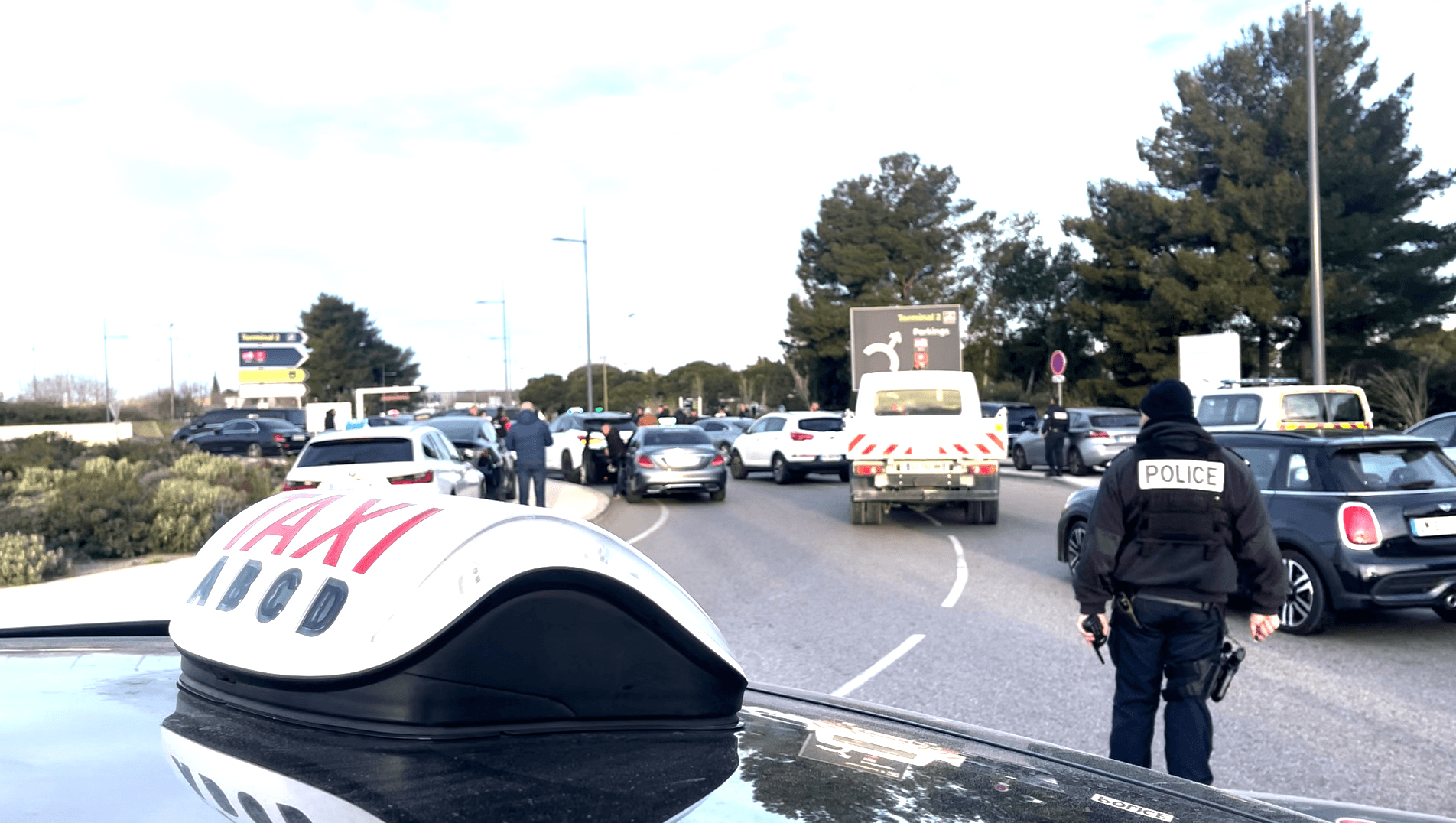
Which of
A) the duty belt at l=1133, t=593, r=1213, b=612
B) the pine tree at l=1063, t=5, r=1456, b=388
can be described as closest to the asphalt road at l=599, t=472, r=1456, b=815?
the duty belt at l=1133, t=593, r=1213, b=612

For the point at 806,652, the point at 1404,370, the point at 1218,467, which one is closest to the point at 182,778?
the point at 1218,467

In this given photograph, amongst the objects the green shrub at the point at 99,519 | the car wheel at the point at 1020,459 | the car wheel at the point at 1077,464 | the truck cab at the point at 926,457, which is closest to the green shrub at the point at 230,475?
the green shrub at the point at 99,519

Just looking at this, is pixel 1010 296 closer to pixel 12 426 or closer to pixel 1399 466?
pixel 12 426

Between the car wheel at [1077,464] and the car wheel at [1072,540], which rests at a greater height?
the car wheel at [1072,540]

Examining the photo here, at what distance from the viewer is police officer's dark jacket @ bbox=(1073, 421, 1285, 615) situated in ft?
14.3

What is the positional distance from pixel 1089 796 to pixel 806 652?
635 cm

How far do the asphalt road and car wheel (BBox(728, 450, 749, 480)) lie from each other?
1279cm

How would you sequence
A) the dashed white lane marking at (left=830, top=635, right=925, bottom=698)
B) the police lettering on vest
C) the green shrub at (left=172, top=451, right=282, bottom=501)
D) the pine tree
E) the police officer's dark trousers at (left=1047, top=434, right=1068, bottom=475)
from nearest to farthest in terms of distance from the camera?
the police lettering on vest, the dashed white lane marking at (left=830, top=635, right=925, bottom=698), the green shrub at (left=172, top=451, right=282, bottom=501), the police officer's dark trousers at (left=1047, top=434, right=1068, bottom=475), the pine tree

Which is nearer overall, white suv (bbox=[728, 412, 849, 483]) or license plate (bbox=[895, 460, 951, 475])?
license plate (bbox=[895, 460, 951, 475])

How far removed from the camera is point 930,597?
10492mm

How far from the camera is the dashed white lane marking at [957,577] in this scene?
404 inches

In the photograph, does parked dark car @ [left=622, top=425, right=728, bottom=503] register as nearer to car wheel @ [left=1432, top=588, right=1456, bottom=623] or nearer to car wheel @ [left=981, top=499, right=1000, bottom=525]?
car wheel @ [left=981, top=499, right=1000, bottom=525]

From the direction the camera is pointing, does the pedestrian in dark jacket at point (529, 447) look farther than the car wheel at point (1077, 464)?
No

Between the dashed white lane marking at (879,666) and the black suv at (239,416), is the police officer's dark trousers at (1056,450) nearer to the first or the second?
the dashed white lane marking at (879,666)
